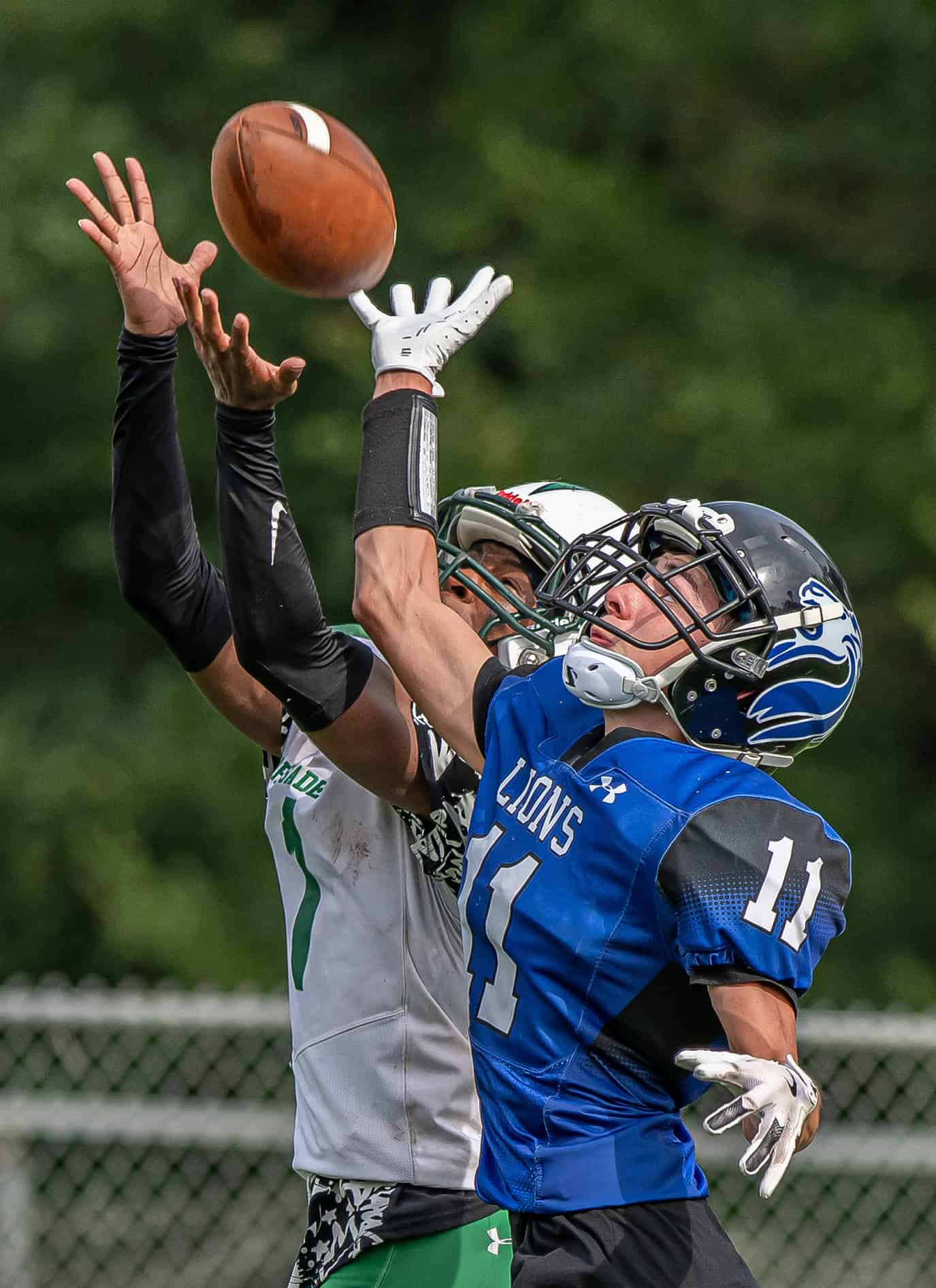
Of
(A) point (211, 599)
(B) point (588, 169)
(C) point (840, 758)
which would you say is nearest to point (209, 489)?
(B) point (588, 169)

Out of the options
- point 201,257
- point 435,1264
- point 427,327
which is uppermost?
point 427,327

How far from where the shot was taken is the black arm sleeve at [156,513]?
3.35 meters

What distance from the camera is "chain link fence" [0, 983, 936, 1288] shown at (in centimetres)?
Result: 582

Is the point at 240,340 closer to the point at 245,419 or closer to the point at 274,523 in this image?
the point at 245,419

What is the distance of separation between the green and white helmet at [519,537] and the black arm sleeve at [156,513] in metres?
0.50

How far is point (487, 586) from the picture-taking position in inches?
126

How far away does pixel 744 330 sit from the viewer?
8.94m

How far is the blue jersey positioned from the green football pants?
496 mm

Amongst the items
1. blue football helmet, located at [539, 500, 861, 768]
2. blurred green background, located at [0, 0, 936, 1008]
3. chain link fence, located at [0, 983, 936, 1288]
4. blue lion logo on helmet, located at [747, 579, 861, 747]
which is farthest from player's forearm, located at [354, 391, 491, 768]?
blurred green background, located at [0, 0, 936, 1008]

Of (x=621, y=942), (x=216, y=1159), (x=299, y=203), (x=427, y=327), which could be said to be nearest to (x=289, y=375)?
(x=427, y=327)

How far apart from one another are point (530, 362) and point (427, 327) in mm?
6442

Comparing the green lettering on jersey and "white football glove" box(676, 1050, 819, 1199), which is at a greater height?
"white football glove" box(676, 1050, 819, 1199)

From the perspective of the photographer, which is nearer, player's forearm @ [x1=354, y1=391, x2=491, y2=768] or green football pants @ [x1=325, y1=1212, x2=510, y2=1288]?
player's forearm @ [x1=354, y1=391, x2=491, y2=768]

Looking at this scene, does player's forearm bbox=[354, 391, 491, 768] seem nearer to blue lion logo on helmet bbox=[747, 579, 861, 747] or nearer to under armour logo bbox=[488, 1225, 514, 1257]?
blue lion logo on helmet bbox=[747, 579, 861, 747]
